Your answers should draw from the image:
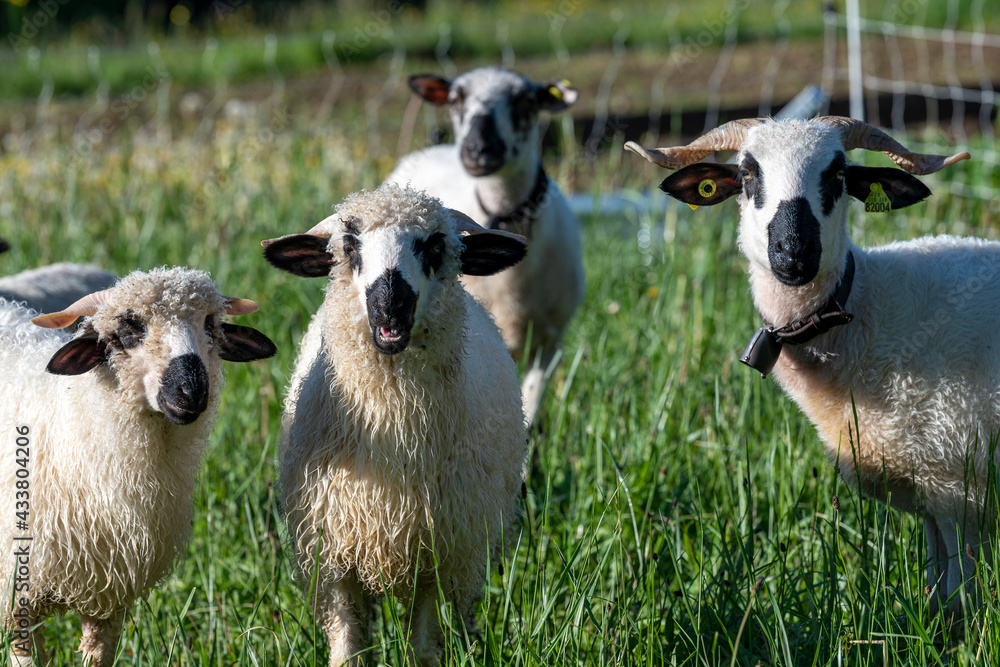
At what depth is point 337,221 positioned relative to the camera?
8.91 ft

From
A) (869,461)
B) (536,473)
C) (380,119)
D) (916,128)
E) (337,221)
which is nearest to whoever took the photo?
(337,221)

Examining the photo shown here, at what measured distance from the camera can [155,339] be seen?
253 cm

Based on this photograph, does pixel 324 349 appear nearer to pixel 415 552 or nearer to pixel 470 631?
pixel 415 552

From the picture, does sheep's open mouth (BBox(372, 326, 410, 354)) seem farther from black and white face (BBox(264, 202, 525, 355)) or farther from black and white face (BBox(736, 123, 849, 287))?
black and white face (BBox(736, 123, 849, 287))

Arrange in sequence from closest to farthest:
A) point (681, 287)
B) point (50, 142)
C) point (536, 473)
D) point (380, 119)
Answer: point (536, 473) < point (681, 287) < point (50, 142) < point (380, 119)

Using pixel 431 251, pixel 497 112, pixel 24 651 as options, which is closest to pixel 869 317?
pixel 431 251

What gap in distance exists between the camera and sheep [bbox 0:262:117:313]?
374 centimetres

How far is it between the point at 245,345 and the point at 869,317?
193cm

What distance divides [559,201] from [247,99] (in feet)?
25.2

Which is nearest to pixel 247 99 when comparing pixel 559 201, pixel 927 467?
pixel 559 201

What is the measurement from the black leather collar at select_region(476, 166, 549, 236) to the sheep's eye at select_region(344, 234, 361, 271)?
6.23ft

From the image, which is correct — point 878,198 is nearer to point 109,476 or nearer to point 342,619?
point 342,619

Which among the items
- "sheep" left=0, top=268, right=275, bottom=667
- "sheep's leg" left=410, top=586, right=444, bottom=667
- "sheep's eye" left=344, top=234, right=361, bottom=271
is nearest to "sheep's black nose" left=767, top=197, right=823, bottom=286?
"sheep's eye" left=344, top=234, right=361, bottom=271

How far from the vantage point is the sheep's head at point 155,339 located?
247 centimetres
